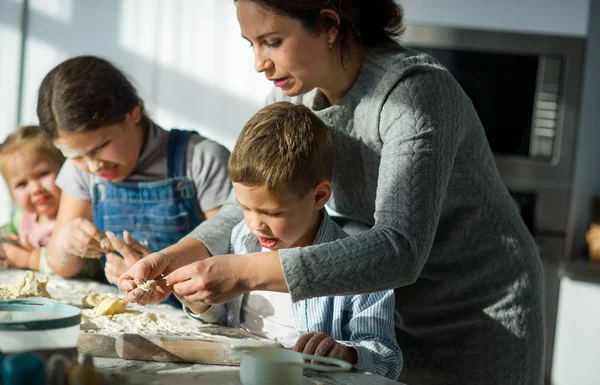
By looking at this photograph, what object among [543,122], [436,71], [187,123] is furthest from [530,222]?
[436,71]

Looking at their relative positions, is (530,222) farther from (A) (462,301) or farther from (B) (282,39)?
(B) (282,39)

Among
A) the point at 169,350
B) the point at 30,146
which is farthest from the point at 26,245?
the point at 169,350

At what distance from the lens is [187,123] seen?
321 centimetres

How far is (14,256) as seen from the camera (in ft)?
6.21

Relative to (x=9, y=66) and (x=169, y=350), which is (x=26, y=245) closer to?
(x=169, y=350)

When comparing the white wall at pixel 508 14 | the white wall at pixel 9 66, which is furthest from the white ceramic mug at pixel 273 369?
the white wall at pixel 9 66

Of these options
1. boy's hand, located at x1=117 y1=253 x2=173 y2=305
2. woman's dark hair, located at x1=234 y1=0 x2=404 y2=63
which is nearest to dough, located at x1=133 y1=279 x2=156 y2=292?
boy's hand, located at x1=117 y1=253 x2=173 y2=305

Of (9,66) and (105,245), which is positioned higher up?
(9,66)

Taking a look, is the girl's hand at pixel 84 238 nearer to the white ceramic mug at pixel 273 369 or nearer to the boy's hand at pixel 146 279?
the boy's hand at pixel 146 279

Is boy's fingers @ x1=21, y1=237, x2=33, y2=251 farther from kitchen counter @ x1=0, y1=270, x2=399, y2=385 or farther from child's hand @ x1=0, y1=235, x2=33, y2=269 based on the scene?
kitchen counter @ x1=0, y1=270, x2=399, y2=385

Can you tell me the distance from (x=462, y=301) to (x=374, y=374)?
0.34 meters

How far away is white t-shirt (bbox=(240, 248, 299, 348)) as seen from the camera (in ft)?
4.31

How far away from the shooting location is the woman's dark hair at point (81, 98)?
5.29ft

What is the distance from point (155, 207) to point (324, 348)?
787 mm
